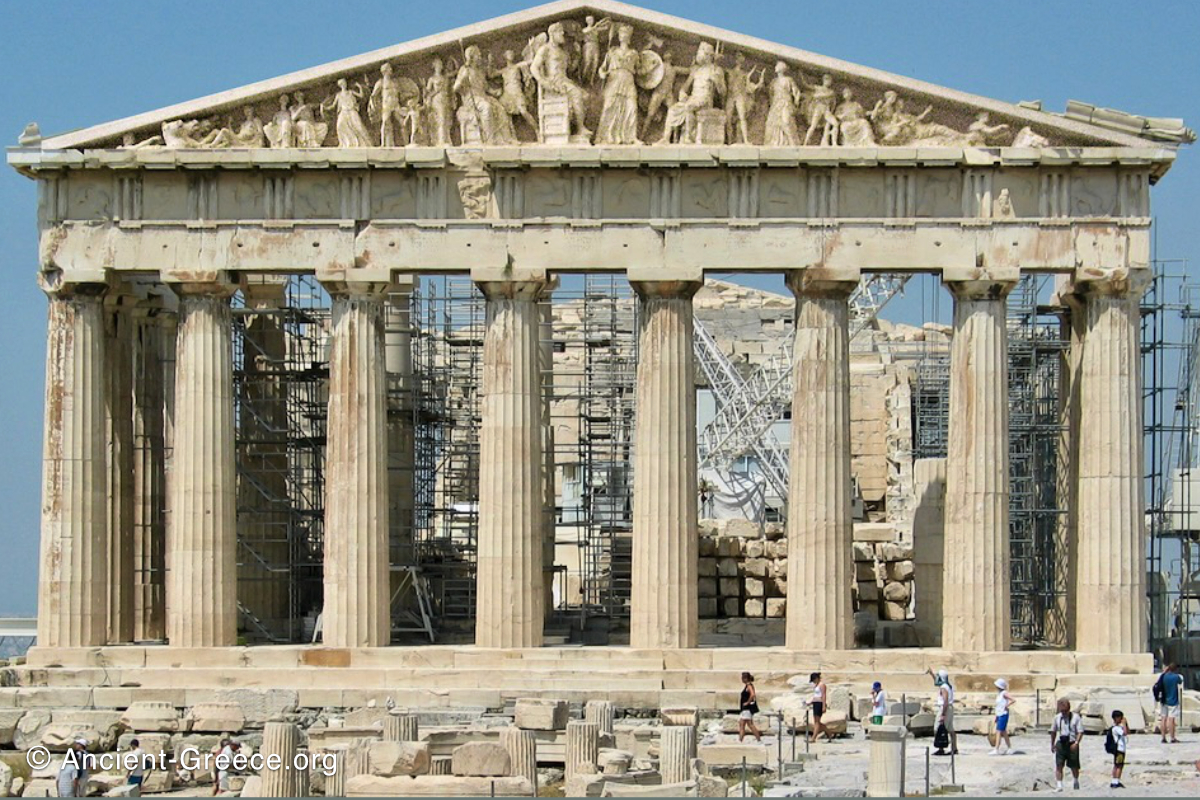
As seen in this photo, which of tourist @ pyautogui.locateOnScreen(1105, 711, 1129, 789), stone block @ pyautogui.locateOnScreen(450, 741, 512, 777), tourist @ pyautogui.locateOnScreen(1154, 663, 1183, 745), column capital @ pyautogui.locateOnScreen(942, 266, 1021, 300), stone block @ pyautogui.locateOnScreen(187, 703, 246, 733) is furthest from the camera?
column capital @ pyautogui.locateOnScreen(942, 266, 1021, 300)

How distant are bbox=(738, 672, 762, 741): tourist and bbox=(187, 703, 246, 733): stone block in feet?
29.8

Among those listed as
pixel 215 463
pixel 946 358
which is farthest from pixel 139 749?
pixel 946 358

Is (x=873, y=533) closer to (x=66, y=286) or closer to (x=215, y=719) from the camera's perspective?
(x=215, y=719)

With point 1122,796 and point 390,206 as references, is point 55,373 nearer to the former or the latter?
point 390,206

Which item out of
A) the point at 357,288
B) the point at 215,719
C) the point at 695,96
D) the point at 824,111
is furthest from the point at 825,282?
the point at 215,719

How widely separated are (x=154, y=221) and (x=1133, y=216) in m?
19.3

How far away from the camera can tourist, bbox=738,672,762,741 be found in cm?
4509

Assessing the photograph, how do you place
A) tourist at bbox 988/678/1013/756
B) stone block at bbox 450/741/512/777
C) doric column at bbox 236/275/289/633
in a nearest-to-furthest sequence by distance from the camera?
stone block at bbox 450/741/512/777 < tourist at bbox 988/678/1013/756 < doric column at bbox 236/275/289/633

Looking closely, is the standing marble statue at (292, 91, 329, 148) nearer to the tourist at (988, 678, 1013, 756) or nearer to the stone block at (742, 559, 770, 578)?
the stone block at (742, 559, 770, 578)

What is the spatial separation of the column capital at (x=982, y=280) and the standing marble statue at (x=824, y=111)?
3496 millimetres

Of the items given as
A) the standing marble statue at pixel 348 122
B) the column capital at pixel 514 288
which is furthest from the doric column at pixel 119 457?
the column capital at pixel 514 288

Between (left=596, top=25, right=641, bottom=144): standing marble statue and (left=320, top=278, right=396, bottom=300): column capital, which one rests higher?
(left=596, top=25, right=641, bottom=144): standing marble statue

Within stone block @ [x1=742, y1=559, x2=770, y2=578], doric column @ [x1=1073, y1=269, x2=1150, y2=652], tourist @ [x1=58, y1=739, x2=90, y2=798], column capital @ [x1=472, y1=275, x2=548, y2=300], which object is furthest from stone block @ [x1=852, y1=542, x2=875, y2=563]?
tourist @ [x1=58, y1=739, x2=90, y2=798]

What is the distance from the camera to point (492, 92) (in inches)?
2021
